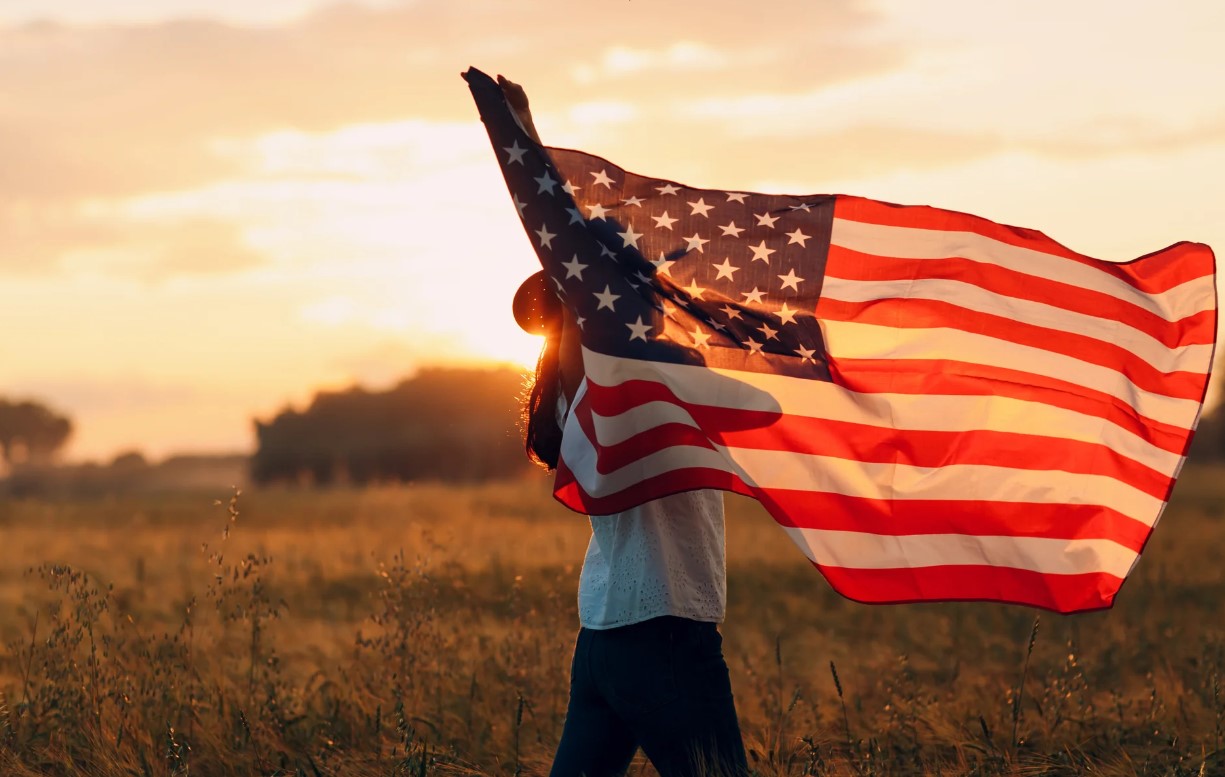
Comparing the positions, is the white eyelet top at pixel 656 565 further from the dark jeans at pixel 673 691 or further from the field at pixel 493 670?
the field at pixel 493 670

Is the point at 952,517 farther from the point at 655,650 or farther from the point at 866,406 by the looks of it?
the point at 655,650

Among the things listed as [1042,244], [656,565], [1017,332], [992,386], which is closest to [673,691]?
[656,565]

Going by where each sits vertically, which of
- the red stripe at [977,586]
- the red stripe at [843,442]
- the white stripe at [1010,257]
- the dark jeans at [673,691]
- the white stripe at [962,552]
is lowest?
the dark jeans at [673,691]

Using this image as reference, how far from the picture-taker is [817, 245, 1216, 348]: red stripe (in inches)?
199

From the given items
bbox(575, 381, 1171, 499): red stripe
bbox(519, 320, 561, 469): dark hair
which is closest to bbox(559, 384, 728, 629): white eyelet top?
bbox(575, 381, 1171, 499): red stripe

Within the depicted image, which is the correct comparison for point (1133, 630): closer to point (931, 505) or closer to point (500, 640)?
point (500, 640)

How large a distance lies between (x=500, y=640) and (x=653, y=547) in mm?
5621

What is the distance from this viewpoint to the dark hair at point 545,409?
453 cm

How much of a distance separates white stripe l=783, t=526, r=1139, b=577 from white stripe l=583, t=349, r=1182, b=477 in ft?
1.40

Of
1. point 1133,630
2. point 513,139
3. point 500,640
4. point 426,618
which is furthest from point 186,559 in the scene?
point 513,139

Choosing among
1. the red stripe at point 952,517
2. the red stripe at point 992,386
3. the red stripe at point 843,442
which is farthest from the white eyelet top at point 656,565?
the red stripe at point 992,386

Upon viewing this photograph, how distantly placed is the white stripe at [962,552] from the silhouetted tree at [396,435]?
142ft

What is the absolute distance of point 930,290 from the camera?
16.8 ft

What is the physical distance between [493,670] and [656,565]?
14.3ft
